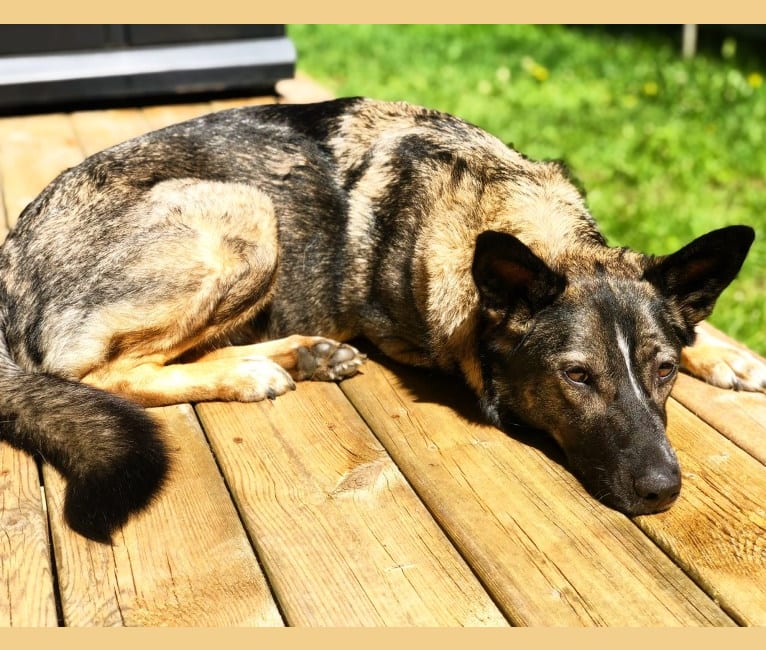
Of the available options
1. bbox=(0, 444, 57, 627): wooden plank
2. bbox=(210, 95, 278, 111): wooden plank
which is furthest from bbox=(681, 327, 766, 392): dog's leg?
bbox=(210, 95, 278, 111): wooden plank

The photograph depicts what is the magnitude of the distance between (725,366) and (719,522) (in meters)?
1.04

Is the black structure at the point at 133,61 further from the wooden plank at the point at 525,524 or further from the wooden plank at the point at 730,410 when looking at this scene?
the wooden plank at the point at 730,410

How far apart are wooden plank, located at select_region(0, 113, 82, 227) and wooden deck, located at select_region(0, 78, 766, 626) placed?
2.60 metres

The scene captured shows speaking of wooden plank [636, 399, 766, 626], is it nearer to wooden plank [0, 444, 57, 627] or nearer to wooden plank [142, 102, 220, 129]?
wooden plank [0, 444, 57, 627]

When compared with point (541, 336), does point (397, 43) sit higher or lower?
lower

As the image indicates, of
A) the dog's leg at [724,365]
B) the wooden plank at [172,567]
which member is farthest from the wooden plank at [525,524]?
the dog's leg at [724,365]

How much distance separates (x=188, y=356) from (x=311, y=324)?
21.4 inches

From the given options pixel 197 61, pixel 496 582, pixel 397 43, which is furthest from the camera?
pixel 397 43

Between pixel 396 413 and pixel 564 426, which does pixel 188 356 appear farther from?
pixel 564 426

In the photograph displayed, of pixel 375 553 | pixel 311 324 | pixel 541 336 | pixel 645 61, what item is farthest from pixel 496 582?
pixel 645 61

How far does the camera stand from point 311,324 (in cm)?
407

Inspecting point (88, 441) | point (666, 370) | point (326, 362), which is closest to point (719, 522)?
point (666, 370)

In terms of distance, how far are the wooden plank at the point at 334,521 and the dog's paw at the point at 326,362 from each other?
11 cm

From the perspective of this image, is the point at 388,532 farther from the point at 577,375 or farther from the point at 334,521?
the point at 577,375
